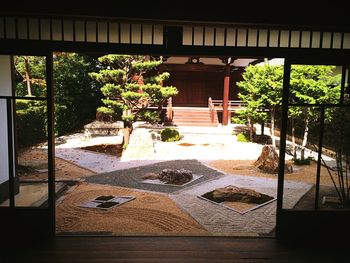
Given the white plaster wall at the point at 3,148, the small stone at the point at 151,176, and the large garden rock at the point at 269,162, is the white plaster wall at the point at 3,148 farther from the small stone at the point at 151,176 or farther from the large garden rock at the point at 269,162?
the large garden rock at the point at 269,162

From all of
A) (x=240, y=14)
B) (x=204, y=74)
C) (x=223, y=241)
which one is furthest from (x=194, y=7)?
(x=204, y=74)

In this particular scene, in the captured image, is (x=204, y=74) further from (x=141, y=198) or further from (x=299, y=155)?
(x=141, y=198)

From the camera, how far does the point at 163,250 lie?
497 centimetres

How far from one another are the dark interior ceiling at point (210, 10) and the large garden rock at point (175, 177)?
21.9 ft

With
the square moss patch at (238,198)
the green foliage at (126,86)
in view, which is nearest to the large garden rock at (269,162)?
the square moss patch at (238,198)

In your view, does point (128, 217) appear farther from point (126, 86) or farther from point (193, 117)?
point (193, 117)

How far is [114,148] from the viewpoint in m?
15.6

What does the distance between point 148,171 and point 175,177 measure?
1504 millimetres

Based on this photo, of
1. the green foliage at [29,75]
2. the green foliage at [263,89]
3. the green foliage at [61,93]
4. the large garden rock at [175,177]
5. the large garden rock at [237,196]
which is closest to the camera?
the large garden rock at [237,196]

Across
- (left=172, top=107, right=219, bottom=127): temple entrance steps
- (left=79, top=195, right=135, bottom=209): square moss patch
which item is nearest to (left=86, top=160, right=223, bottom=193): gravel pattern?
(left=79, top=195, right=135, bottom=209): square moss patch

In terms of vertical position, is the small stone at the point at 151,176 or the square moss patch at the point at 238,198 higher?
the small stone at the point at 151,176

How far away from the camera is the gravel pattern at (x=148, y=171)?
994 centimetres

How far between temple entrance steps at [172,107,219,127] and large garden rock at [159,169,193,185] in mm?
10563

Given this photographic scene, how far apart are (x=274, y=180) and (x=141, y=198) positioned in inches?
188
